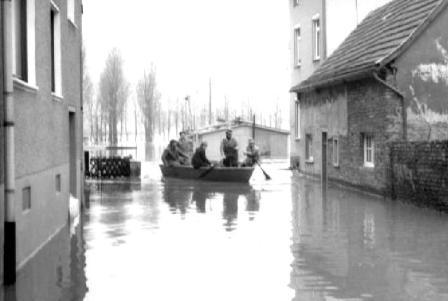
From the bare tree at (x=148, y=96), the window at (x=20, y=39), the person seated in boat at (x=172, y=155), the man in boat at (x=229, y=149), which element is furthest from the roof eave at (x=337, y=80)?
the bare tree at (x=148, y=96)

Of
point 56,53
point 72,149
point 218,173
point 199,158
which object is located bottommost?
point 218,173

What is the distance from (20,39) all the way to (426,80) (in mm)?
13855

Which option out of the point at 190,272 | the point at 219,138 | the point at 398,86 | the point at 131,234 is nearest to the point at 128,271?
the point at 190,272

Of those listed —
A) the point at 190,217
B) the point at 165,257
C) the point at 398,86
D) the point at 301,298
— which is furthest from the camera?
the point at 398,86

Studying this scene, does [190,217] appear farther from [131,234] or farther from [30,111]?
[30,111]

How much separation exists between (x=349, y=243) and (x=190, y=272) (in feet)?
12.2

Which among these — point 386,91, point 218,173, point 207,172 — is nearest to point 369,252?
point 386,91

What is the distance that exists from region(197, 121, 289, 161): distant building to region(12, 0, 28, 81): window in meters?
41.2

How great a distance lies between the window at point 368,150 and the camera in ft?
76.2

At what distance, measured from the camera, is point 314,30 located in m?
35.3

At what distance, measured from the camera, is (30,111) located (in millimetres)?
11344

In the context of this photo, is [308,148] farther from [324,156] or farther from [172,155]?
[172,155]

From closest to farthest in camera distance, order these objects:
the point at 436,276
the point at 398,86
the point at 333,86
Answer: the point at 436,276 → the point at 398,86 → the point at 333,86

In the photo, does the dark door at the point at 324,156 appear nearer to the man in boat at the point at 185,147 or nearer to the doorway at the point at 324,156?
the doorway at the point at 324,156
